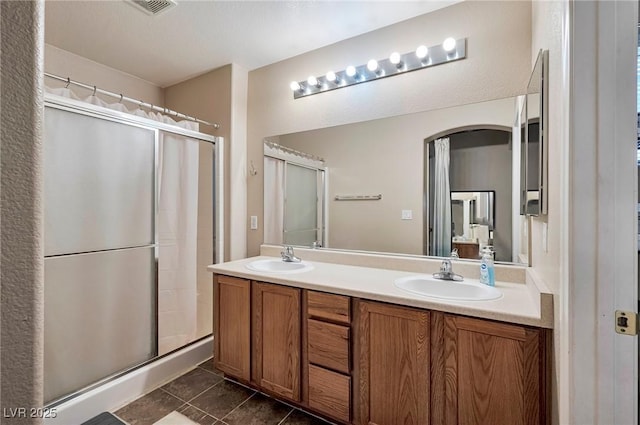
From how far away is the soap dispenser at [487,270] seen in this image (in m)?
1.59

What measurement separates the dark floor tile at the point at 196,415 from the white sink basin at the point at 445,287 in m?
1.36

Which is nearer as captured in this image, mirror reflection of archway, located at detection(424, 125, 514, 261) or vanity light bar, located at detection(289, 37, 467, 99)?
mirror reflection of archway, located at detection(424, 125, 514, 261)

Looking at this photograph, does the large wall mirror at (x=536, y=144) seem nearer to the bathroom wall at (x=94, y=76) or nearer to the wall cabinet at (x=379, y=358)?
the wall cabinet at (x=379, y=358)

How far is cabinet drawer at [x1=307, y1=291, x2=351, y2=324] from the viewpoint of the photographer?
1553 mm

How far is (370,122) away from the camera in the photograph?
84.1 inches

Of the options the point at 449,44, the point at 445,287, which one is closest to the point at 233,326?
the point at 445,287

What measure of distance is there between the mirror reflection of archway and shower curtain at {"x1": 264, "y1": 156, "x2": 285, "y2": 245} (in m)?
1.25

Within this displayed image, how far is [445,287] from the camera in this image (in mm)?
1668

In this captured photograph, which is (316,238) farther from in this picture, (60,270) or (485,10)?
(485,10)

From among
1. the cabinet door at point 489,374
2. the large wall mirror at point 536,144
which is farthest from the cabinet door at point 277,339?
the large wall mirror at point 536,144

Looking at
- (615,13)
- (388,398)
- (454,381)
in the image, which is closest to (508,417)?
(454,381)

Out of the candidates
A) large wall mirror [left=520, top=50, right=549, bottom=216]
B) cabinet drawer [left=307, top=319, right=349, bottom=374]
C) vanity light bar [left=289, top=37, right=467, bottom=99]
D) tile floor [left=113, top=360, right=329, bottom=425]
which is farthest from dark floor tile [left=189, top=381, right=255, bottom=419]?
vanity light bar [left=289, top=37, right=467, bottom=99]

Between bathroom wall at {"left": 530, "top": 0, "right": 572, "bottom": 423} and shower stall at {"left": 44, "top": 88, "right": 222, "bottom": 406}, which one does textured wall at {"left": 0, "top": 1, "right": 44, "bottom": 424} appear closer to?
bathroom wall at {"left": 530, "top": 0, "right": 572, "bottom": 423}

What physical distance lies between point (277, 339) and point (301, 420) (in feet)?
1.56
